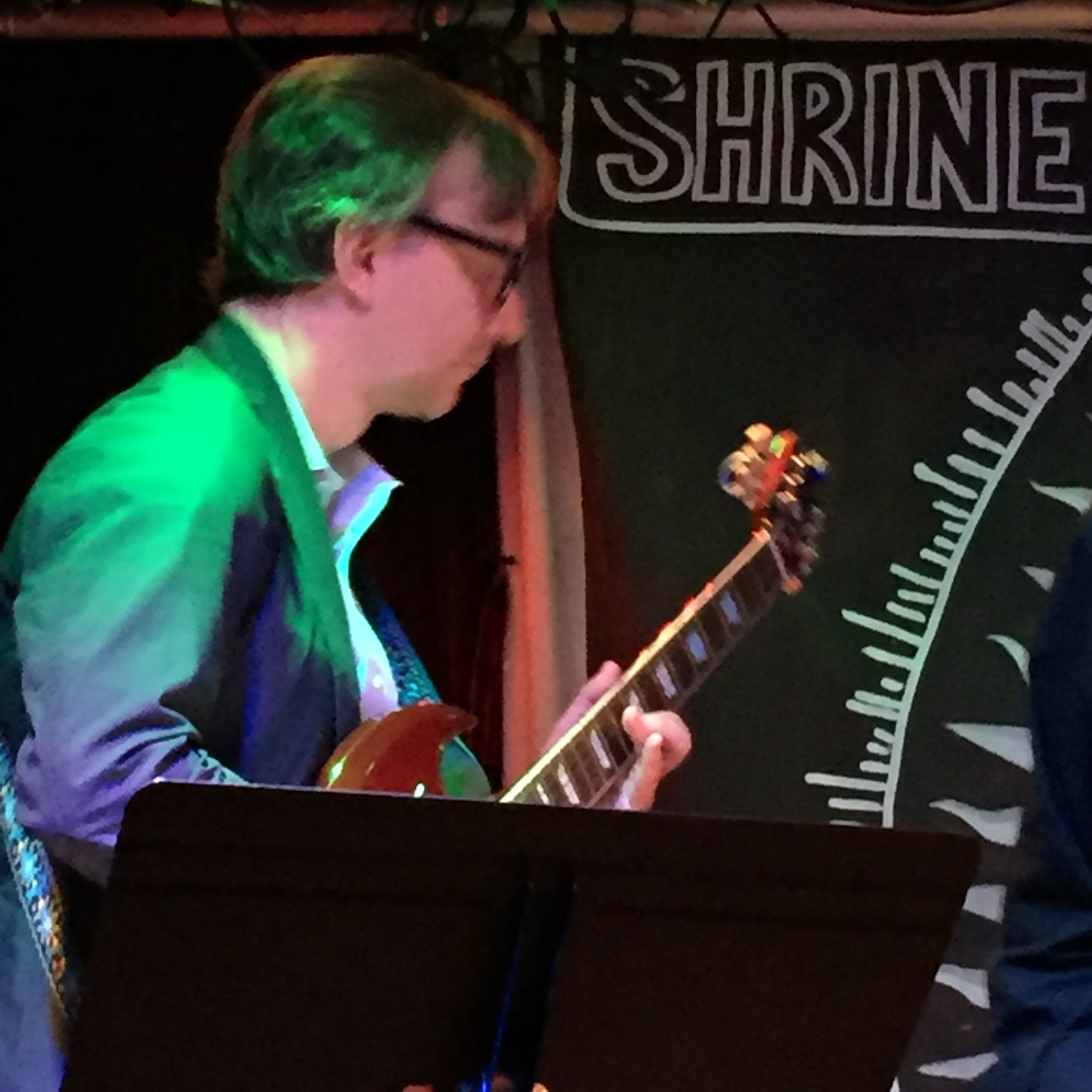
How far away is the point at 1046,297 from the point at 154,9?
129 cm

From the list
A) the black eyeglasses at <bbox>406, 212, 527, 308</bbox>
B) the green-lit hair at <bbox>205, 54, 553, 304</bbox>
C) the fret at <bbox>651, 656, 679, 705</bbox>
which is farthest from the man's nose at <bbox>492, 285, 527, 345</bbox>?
the fret at <bbox>651, 656, 679, 705</bbox>

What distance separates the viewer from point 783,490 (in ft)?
7.15

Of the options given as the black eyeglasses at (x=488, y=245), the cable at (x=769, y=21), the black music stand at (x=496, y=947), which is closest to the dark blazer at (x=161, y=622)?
the black eyeglasses at (x=488, y=245)

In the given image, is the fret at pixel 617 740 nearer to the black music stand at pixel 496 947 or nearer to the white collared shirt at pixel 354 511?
the white collared shirt at pixel 354 511

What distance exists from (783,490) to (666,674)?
0.34 m

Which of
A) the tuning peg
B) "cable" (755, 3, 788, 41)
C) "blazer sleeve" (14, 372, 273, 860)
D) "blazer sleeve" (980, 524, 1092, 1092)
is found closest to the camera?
"blazer sleeve" (980, 524, 1092, 1092)

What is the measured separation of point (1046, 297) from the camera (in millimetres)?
2424

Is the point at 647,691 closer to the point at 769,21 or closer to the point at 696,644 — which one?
the point at 696,644

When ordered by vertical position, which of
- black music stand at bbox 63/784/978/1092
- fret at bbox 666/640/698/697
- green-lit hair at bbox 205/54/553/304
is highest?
green-lit hair at bbox 205/54/553/304

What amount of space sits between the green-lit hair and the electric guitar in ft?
1.64

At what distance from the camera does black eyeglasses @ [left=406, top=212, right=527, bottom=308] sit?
1851 millimetres

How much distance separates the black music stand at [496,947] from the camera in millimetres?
1146

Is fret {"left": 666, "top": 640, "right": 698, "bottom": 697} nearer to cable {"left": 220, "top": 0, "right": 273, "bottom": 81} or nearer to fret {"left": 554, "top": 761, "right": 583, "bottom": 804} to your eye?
fret {"left": 554, "top": 761, "right": 583, "bottom": 804}

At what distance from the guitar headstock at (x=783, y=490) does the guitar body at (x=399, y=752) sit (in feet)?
1.89
